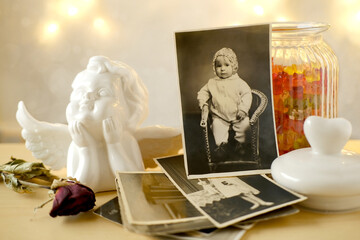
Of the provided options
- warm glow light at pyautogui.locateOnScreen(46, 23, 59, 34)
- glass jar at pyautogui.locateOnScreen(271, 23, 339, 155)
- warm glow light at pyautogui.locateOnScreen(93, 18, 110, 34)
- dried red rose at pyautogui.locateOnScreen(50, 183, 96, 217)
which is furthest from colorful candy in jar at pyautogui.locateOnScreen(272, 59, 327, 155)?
warm glow light at pyautogui.locateOnScreen(46, 23, 59, 34)

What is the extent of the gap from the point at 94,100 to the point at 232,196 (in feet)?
0.90

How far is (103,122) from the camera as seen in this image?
628 mm

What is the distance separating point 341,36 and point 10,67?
928 mm

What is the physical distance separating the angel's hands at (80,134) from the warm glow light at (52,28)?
54cm

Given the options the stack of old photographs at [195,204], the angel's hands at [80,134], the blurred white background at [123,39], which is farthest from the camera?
the blurred white background at [123,39]

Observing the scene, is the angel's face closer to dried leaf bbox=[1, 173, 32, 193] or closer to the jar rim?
dried leaf bbox=[1, 173, 32, 193]

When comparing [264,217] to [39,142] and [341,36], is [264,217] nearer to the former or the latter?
[39,142]

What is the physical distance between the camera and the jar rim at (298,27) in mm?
666

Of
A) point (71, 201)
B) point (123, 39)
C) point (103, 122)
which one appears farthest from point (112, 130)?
point (123, 39)

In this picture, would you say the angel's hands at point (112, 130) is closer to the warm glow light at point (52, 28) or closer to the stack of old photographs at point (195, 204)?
the stack of old photographs at point (195, 204)

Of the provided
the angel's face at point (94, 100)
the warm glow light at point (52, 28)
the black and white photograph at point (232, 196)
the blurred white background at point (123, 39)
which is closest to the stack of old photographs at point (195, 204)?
the black and white photograph at point (232, 196)

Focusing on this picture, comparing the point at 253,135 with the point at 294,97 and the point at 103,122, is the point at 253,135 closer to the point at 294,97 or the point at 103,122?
the point at 294,97

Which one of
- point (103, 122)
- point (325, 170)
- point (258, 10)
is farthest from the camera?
point (258, 10)

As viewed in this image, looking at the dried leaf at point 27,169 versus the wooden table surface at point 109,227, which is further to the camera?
the dried leaf at point 27,169
